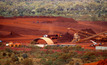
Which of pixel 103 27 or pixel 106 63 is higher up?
pixel 106 63

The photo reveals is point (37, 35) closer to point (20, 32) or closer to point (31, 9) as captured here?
point (20, 32)

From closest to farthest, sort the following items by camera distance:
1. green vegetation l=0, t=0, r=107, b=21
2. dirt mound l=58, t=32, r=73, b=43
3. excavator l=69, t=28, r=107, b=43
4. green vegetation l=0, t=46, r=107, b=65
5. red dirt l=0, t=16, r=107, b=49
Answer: green vegetation l=0, t=46, r=107, b=65 < excavator l=69, t=28, r=107, b=43 < dirt mound l=58, t=32, r=73, b=43 < red dirt l=0, t=16, r=107, b=49 < green vegetation l=0, t=0, r=107, b=21

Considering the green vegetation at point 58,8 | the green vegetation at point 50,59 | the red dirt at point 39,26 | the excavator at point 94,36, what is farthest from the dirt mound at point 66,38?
the green vegetation at point 50,59

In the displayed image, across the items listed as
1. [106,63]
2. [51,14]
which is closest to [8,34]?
[51,14]

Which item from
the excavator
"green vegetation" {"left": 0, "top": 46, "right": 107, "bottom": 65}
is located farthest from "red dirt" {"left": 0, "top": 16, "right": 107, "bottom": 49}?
"green vegetation" {"left": 0, "top": 46, "right": 107, "bottom": 65}

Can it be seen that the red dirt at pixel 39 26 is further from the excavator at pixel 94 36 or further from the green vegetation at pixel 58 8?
the excavator at pixel 94 36

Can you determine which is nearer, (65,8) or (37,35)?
(37,35)

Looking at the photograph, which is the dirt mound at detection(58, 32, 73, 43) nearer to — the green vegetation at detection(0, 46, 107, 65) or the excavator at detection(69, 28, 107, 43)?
the excavator at detection(69, 28, 107, 43)

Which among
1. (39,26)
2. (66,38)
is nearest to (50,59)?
(66,38)
